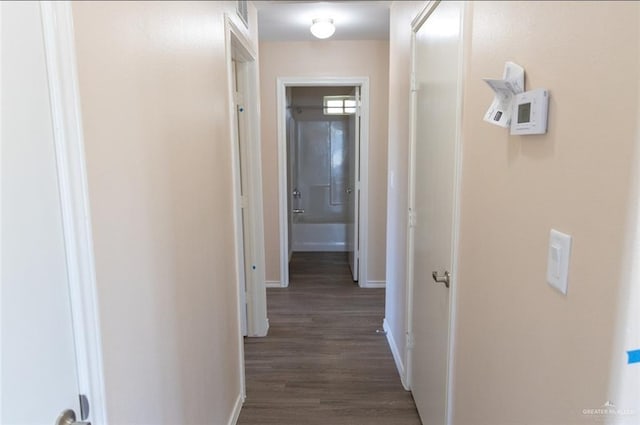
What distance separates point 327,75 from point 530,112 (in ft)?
10.8

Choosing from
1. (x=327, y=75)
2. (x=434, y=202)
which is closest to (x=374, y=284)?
(x=327, y=75)

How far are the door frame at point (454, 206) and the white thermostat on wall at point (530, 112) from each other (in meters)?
0.47

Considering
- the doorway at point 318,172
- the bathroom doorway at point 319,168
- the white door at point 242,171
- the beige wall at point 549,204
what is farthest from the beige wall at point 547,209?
the doorway at point 318,172

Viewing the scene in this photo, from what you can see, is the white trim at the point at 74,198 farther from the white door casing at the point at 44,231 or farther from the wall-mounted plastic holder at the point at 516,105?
the wall-mounted plastic holder at the point at 516,105

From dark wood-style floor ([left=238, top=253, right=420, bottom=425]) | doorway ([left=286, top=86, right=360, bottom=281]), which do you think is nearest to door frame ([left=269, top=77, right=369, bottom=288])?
dark wood-style floor ([left=238, top=253, right=420, bottom=425])

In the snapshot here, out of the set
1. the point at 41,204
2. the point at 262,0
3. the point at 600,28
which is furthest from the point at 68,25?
the point at 262,0

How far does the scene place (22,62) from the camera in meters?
0.71

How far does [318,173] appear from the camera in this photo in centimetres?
625

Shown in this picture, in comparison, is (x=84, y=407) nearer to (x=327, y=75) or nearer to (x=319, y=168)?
(x=327, y=75)

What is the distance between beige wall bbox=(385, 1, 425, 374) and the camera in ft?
8.02

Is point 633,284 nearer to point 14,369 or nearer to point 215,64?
point 14,369

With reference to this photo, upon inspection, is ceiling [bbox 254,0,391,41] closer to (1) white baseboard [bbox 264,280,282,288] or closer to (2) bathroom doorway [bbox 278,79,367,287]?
(2) bathroom doorway [bbox 278,79,367,287]

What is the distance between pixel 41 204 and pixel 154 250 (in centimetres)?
44

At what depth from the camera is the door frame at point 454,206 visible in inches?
56.4
